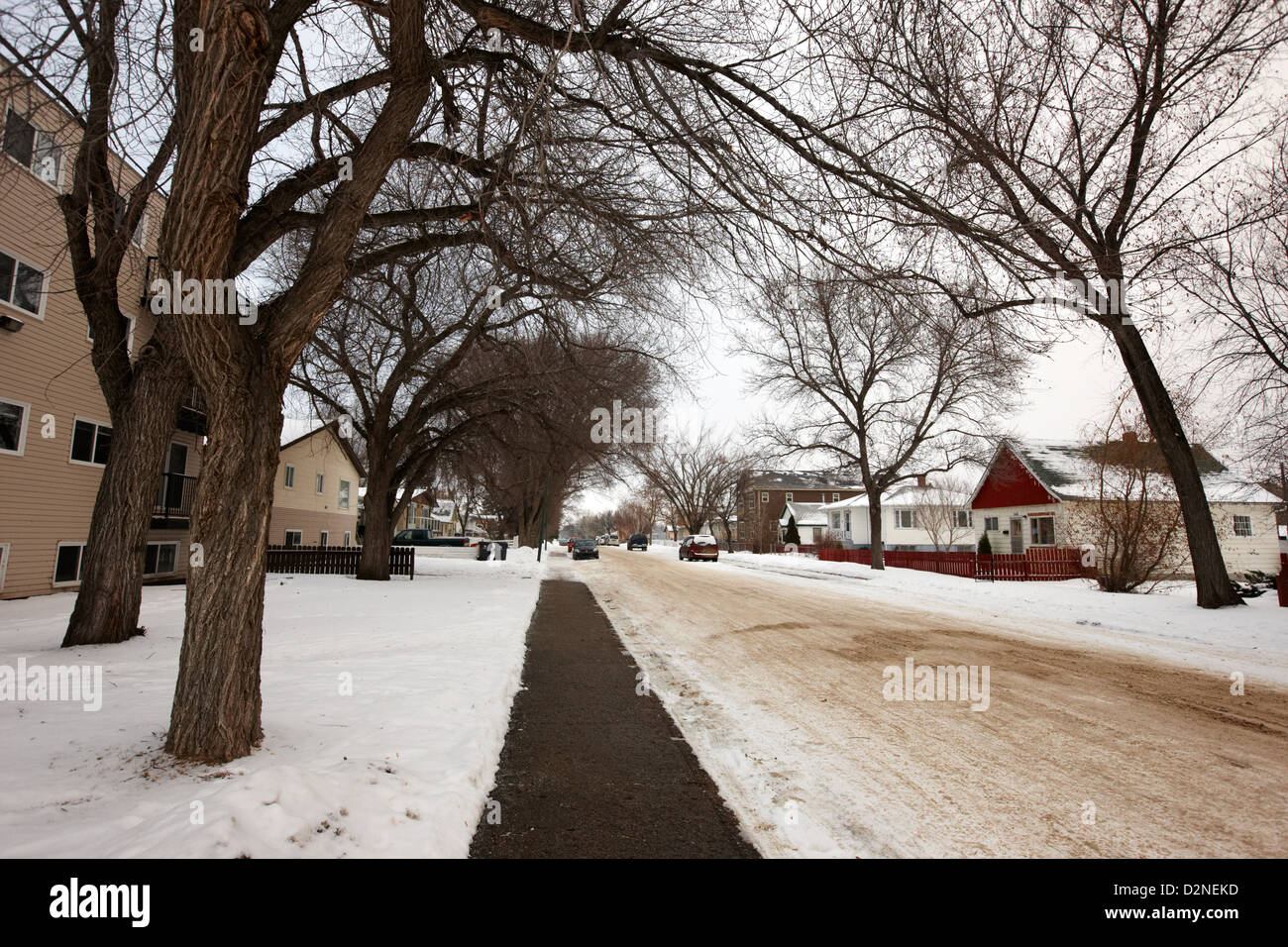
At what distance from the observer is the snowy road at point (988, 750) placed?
10.9 ft

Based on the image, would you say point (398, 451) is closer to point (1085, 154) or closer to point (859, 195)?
point (859, 195)

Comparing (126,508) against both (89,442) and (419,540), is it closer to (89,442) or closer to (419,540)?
(89,442)

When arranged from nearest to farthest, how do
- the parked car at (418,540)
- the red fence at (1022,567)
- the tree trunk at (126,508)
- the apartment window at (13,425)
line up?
the tree trunk at (126,508)
the apartment window at (13,425)
the red fence at (1022,567)
the parked car at (418,540)

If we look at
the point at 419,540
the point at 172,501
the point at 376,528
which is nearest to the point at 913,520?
the point at 419,540

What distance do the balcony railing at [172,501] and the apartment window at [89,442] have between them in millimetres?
2404

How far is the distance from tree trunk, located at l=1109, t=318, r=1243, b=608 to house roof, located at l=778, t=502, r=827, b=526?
4865cm

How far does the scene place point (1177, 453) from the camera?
1294cm

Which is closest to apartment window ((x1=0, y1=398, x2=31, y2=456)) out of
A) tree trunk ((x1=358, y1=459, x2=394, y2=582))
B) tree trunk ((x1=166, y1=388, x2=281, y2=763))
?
tree trunk ((x1=358, y1=459, x2=394, y2=582))

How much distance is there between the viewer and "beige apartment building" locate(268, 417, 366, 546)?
92.5ft

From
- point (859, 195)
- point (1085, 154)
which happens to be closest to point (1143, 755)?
point (859, 195)

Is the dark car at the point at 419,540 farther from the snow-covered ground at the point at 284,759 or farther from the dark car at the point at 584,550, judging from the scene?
the snow-covered ground at the point at 284,759

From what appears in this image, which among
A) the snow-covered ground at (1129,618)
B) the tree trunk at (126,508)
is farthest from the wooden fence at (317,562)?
the snow-covered ground at (1129,618)

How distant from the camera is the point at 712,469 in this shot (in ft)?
203
